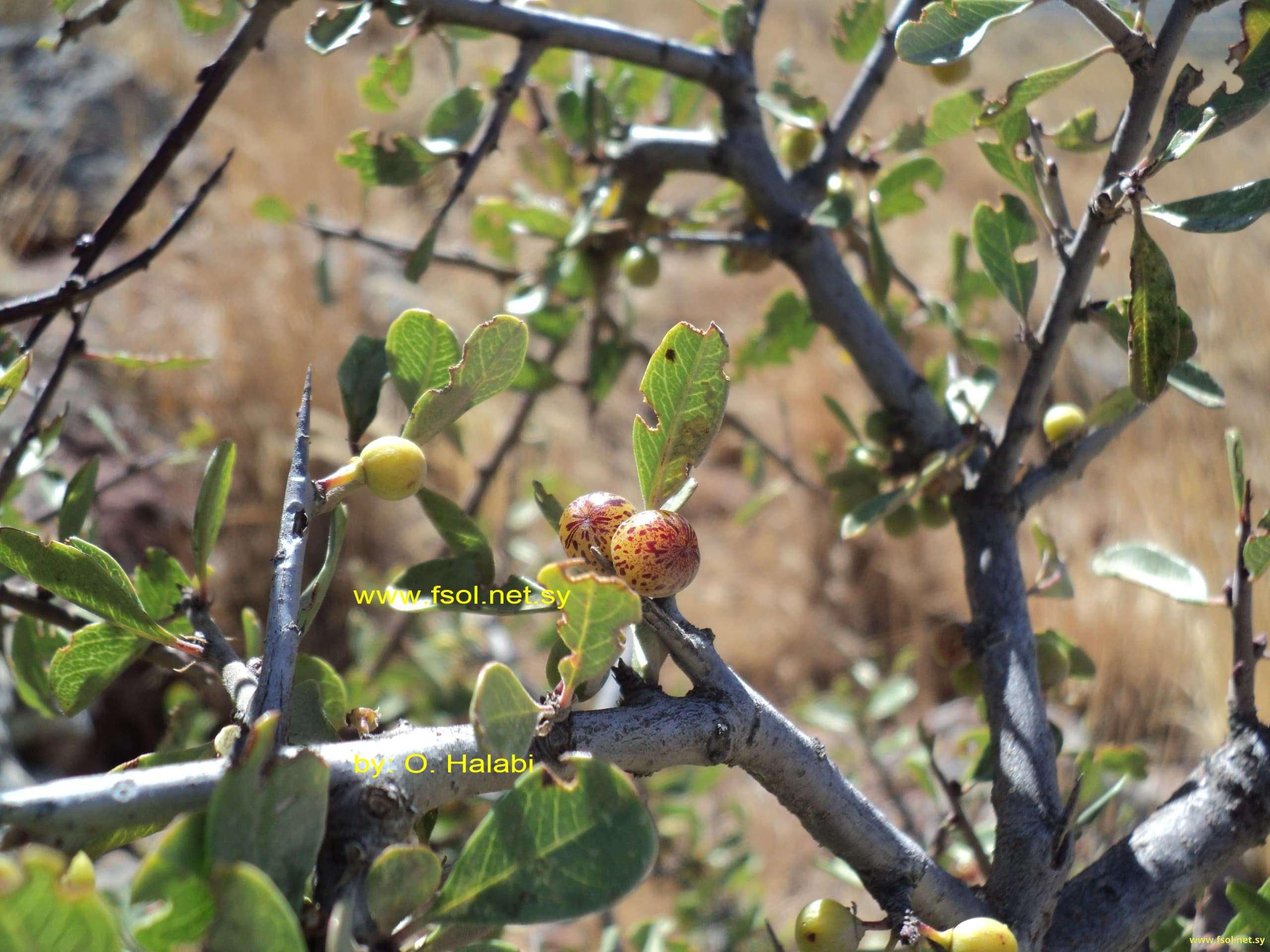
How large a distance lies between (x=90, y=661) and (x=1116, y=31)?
3.05ft

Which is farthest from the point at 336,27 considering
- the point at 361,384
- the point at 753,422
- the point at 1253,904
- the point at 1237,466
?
the point at 753,422

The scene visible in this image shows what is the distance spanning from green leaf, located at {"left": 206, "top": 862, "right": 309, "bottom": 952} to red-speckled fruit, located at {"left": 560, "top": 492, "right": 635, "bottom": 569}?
283mm

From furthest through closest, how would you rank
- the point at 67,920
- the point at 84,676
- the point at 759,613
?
the point at 759,613
the point at 84,676
the point at 67,920

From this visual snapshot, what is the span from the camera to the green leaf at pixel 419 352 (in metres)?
0.67

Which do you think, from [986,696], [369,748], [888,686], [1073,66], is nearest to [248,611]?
[369,748]

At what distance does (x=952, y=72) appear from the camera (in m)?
1.31

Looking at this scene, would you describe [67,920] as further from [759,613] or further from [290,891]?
[759,613]

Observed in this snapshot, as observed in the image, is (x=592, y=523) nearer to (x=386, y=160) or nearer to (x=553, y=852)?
(x=553, y=852)

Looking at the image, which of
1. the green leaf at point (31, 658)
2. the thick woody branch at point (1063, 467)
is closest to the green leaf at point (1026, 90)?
the thick woody branch at point (1063, 467)

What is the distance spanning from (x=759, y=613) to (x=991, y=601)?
3221 mm

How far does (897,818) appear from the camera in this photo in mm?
2584

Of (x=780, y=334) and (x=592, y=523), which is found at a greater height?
(x=592, y=523)

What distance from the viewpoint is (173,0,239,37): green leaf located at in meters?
1.09

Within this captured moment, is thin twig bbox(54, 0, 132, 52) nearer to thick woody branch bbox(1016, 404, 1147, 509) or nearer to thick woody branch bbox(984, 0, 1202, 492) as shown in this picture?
thick woody branch bbox(984, 0, 1202, 492)
